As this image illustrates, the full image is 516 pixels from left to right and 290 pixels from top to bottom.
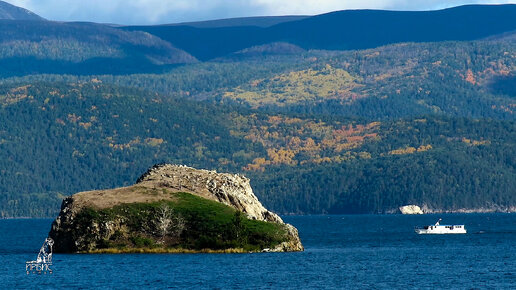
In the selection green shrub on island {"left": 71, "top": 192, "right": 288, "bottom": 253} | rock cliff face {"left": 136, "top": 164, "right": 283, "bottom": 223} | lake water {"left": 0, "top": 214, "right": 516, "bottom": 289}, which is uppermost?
rock cliff face {"left": 136, "top": 164, "right": 283, "bottom": 223}

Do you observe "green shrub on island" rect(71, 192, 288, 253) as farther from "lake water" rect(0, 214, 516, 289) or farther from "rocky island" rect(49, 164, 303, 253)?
"lake water" rect(0, 214, 516, 289)

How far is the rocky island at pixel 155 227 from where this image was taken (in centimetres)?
14375

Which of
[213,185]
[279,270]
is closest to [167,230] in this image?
[213,185]

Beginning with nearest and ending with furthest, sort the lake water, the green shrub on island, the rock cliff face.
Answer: the lake water, the green shrub on island, the rock cliff face

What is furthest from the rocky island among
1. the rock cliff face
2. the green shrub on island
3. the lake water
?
the rock cliff face

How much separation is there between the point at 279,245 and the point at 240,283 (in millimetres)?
35389

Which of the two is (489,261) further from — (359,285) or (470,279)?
(359,285)

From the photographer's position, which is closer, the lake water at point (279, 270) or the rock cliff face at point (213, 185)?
the lake water at point (279, 270)

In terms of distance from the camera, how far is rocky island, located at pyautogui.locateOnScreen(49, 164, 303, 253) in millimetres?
143750

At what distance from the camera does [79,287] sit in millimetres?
110062

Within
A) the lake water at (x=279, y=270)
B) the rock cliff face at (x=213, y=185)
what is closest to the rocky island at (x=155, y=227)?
the lake water at (x=279, y=270)

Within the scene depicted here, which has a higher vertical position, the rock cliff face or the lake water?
the rock cliff face

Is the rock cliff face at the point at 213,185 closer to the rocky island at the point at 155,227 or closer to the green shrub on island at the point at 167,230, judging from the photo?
the rocky island at the point at 155,227

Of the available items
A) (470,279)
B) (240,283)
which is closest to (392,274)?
(470,279)
